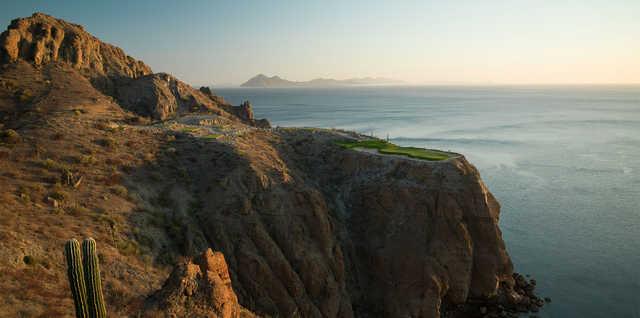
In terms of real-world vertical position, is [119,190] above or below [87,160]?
below

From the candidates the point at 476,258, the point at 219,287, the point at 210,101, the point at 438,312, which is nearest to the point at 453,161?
the point at 476,258

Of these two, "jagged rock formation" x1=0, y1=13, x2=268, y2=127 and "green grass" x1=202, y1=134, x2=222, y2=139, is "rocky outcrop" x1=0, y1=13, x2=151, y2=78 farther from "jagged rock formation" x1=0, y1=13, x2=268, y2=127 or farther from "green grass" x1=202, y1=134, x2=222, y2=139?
"green grass" x1=202, y1=134, x2=222, y2=139

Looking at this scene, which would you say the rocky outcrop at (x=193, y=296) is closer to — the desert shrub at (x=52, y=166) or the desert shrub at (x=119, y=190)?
the desert shrub at (x=119, y=190)

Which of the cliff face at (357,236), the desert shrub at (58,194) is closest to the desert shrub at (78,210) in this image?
the desert shrub at (58,194)

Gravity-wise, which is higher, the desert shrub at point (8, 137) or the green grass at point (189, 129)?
the desert shrub at point (8, 137)

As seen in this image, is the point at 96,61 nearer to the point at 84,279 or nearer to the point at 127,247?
the point at 127,247

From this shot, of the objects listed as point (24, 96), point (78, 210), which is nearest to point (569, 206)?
point (78, 210)
